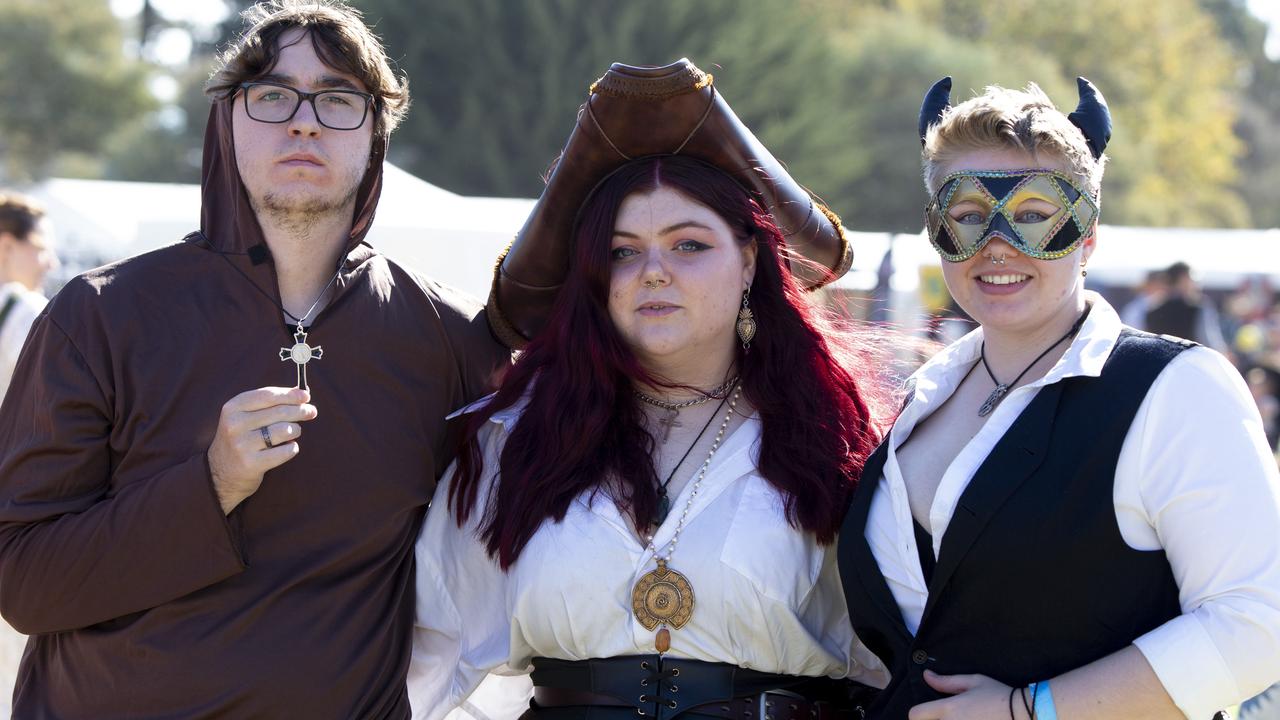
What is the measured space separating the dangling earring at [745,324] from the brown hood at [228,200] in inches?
35.4

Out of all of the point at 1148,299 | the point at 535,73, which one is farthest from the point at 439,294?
the point at 535,73

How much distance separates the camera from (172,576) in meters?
2.43

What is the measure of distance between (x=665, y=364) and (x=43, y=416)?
1.34 metres

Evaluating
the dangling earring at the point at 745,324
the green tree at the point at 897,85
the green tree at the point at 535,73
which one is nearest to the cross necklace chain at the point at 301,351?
the dangling earring at the point at 745,324

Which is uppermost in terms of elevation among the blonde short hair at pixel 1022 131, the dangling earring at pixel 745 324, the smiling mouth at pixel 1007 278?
the blonde short hair at pixel 1022 131

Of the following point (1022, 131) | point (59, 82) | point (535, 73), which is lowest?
point (1022, 131)

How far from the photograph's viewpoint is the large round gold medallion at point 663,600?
260 centimetres

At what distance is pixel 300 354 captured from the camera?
2584 mm

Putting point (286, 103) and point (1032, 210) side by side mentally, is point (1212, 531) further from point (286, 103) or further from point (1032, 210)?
point (286, 103)

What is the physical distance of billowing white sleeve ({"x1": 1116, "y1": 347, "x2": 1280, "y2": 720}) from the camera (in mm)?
2047

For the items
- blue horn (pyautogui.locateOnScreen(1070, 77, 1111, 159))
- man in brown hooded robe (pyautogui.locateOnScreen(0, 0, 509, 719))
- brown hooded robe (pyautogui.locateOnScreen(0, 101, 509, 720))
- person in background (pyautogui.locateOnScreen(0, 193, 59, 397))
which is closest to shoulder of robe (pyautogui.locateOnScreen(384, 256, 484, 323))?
man in brown hooded robe (pyautogui.locateOnScreen(0, 0, 509, 719))

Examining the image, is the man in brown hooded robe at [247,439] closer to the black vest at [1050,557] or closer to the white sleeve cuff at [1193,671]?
the black vest at [1050,557]

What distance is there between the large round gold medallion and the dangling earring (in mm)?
654

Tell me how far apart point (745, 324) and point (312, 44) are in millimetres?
1177
